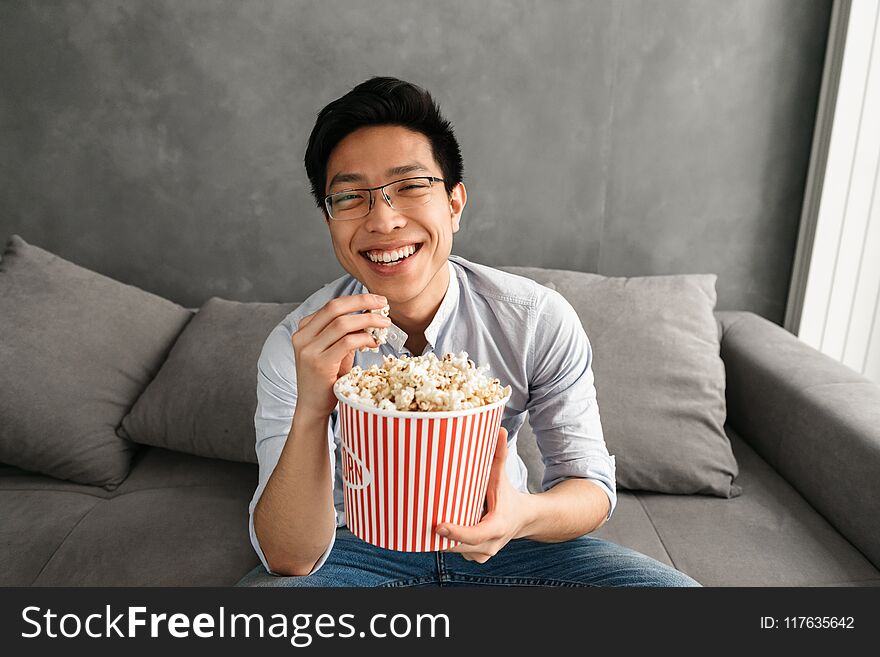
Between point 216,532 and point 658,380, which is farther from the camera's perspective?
point 658,380

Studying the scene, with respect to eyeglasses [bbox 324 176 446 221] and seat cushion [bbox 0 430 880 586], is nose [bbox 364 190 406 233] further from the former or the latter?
seat cushion [bbox 0 430 880 586]

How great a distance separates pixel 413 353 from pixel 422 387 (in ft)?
1.76

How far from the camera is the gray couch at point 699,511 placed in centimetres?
152

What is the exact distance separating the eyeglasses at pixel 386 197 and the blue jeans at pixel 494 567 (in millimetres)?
623

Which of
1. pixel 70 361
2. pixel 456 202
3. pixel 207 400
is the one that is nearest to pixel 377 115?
pixel 456 202

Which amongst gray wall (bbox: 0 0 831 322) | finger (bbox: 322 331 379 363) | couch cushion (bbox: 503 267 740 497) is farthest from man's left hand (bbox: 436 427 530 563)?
gray wall (bbox: 0 0 831 322)

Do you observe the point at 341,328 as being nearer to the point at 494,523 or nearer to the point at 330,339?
the point at 330,339

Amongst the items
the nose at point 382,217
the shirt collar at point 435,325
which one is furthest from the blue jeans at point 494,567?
the nose at point 382,217

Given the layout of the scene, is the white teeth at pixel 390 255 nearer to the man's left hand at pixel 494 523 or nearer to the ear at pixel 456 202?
the ear at pixel 456 202

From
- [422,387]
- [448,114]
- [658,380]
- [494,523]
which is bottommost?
[658,380]

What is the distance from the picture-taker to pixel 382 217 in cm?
116

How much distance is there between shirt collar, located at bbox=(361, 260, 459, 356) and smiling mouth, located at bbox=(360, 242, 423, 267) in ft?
0.56

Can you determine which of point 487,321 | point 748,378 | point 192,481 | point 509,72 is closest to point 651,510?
point 748,378

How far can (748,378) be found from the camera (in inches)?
80.4
